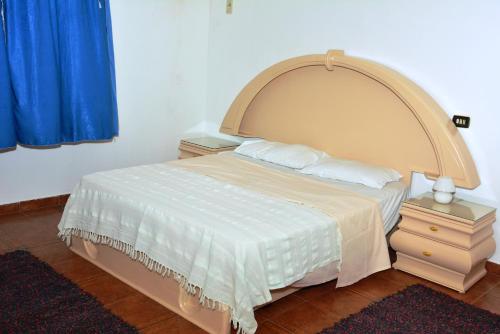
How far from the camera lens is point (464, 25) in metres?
3.12

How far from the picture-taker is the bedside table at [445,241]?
9.41 ft

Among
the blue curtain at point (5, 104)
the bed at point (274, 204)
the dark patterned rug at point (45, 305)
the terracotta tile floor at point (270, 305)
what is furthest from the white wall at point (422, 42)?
the dark patterned rug at point (45, 305)

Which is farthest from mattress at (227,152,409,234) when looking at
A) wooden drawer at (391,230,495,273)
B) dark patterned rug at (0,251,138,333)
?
dark patterned rug at (0,251,138,333)

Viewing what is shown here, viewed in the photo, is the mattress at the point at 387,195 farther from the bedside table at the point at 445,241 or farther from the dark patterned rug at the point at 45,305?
the dark patterned rug at the point at 45,305

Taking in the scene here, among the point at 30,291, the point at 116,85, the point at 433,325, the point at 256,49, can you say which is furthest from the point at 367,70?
the point at 30,291

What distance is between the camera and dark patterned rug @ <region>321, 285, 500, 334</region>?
2.47m

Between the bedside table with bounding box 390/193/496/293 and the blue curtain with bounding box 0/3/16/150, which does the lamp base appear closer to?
the bedside table with bounding box 390/193/496/293

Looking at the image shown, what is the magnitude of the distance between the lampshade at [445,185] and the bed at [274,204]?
13 centimetres

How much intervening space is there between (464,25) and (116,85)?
2661 mm

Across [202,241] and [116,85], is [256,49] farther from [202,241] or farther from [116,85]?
[202,241]

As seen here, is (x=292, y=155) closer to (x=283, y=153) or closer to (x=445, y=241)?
(x=283, y=153)

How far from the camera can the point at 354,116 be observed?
11.9 ft

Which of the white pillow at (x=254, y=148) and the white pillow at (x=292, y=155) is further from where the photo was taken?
the white pillow at (x=254, y=148)

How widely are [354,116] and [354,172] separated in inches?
19.8
